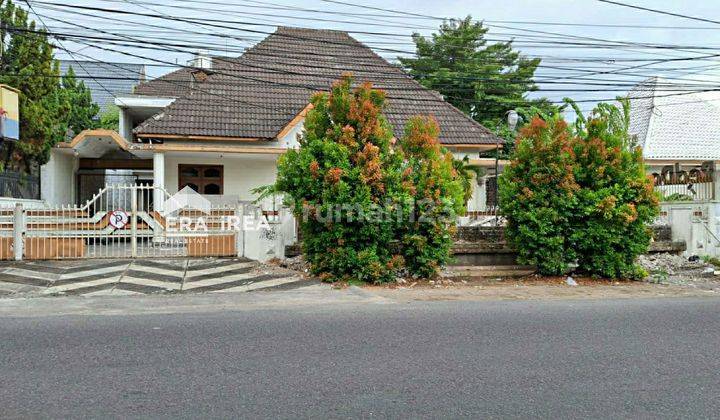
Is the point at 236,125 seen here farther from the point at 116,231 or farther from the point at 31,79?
the point at 116,231

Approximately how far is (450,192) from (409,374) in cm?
616

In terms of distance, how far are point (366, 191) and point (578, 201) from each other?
417cm

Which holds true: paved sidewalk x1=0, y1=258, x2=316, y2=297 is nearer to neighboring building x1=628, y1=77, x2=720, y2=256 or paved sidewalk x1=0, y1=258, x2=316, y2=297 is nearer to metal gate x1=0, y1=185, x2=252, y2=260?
metal gate x1=0, y1=185, x2=252, y2=260

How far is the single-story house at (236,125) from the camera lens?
16.7 meters

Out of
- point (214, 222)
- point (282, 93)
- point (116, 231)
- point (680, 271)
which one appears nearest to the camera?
point (116, 231)

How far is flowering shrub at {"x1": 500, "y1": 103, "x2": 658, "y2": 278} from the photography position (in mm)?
10750

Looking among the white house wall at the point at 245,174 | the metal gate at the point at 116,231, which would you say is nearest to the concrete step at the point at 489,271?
the metal gate at the point at 116,231

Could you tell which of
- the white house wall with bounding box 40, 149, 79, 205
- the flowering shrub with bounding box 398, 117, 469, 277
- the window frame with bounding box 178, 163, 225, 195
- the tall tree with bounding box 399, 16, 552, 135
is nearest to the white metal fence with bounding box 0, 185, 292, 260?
the flowering shrub with bounding box 398, 117, 469, 277

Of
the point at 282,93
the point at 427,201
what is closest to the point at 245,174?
the point at 282,93

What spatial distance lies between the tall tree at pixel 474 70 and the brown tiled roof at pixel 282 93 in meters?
8.34

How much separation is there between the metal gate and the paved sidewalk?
35 cm

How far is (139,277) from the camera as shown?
10352mm

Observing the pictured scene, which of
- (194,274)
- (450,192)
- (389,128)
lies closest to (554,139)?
(450,192)

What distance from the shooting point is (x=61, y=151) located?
18.4m
